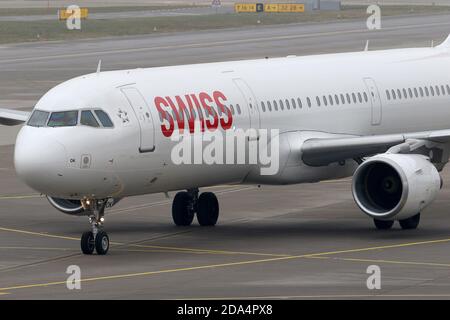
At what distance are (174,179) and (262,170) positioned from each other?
3030 mm

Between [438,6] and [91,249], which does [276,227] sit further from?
[438,6]

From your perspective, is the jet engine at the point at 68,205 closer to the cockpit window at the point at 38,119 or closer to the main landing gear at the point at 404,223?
the cockpit window at the point at 38,119

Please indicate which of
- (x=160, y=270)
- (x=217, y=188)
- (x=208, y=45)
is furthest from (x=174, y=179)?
(x=208, y=45)

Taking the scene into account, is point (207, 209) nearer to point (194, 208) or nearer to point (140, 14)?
point (194, 208)

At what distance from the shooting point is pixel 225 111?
39656 millimetres

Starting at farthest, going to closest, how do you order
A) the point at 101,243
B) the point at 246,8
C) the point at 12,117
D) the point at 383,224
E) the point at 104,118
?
the point at 246,8 < the point at 12,117 < the point at 383,224 < the point at 101,243 < the point at 104,118

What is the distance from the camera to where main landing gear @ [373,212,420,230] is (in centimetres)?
4084

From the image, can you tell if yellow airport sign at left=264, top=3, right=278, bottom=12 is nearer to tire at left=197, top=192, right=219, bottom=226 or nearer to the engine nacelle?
tire at left=197, top=192, right=219, bottom=226

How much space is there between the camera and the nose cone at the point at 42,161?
3572 cm

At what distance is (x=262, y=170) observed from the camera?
4072 centimetres

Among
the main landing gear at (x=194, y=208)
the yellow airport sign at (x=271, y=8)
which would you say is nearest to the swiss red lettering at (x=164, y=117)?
the main landing gear at (x=194, y=208)

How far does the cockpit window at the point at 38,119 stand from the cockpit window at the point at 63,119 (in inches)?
6.5

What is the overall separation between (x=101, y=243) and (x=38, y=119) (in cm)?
339

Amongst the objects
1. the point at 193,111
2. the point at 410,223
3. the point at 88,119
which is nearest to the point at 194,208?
the point at 193,111
